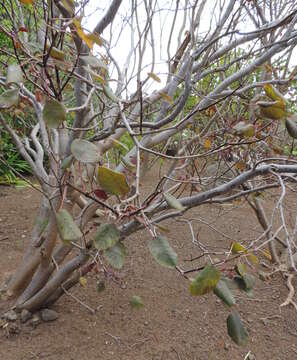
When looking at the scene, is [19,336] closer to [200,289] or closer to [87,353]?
[87,353]

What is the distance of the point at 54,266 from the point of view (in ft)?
4.41

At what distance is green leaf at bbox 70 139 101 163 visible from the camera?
2.04 feet

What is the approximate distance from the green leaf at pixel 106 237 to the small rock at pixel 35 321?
0.94 m

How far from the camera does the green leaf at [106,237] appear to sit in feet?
1.96

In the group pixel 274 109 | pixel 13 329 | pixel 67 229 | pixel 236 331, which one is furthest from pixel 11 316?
pixel 274 109

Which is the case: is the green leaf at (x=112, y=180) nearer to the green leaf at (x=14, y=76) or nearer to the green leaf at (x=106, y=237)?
the green leaf at (x=106, y=237)

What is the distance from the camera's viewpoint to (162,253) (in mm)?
620

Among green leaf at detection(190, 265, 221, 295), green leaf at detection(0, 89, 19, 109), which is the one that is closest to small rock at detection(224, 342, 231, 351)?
green leaf at detection(190, 265, 221, 295)

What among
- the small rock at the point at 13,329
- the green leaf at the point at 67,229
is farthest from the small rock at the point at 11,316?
the green leaf at the point at 67,229

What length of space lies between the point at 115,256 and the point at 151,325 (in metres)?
0.88

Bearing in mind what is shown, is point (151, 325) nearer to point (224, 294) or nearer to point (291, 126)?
point (224, 294)

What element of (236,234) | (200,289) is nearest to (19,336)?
(200,289)

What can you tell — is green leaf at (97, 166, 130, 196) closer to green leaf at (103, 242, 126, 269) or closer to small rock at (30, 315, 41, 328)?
green leaf at (103, 242, 126, 269)

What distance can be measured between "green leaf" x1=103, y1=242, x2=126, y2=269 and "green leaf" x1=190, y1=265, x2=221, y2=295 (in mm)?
157
